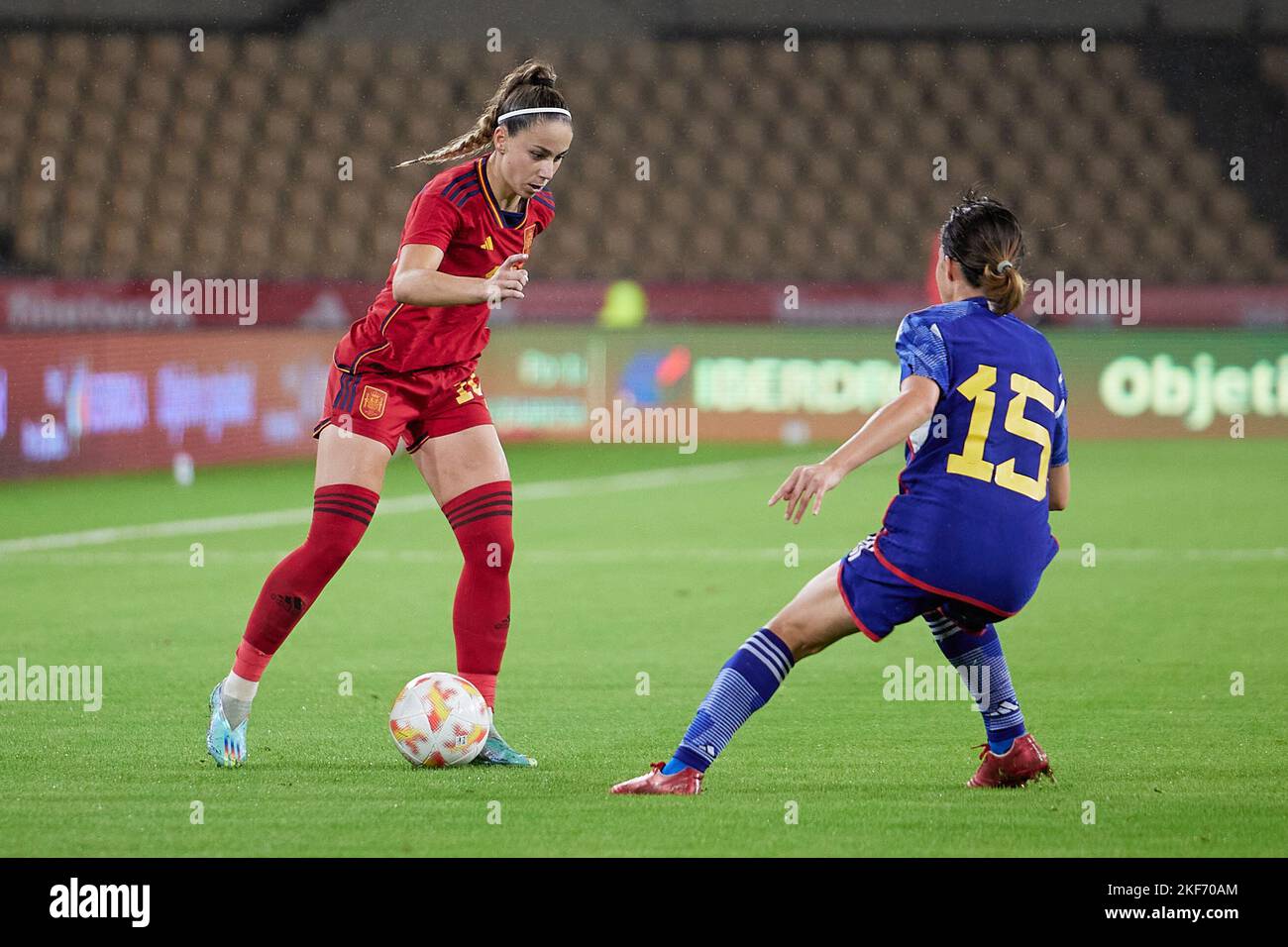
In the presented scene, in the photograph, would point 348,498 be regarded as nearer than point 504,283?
No

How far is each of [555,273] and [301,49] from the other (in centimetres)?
531

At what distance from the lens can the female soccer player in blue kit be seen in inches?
165

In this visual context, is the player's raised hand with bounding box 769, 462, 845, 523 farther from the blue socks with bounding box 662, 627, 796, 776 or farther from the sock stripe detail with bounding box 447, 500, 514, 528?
the sock stripe detail with bounding box 447, 500, 514, 528

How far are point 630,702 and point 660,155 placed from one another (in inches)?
770

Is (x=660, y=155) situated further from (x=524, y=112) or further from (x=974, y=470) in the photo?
(x=974, y=470)

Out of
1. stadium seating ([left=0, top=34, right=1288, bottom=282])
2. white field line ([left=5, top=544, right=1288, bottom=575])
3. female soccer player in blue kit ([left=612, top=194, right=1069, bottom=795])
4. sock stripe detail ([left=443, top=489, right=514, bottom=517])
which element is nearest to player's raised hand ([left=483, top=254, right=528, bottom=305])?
sock stripe detail ([left=443, top=489, right=514, bottom=517])

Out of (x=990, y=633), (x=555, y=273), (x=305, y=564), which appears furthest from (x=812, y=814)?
(x=555, y=273)

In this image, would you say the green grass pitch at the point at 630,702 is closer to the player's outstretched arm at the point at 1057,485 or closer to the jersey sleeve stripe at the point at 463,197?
the player's outstretched arm at the point at 1057,485

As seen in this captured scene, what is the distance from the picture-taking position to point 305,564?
504 cm

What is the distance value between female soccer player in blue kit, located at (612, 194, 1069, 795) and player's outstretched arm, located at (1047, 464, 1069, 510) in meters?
0.02

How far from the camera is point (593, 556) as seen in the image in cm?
1068

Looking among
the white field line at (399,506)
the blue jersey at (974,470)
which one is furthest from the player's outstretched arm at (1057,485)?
the white field line at (399,506)

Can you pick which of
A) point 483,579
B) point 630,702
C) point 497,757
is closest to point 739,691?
point 497,757

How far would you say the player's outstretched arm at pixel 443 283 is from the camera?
4680 millimetres
